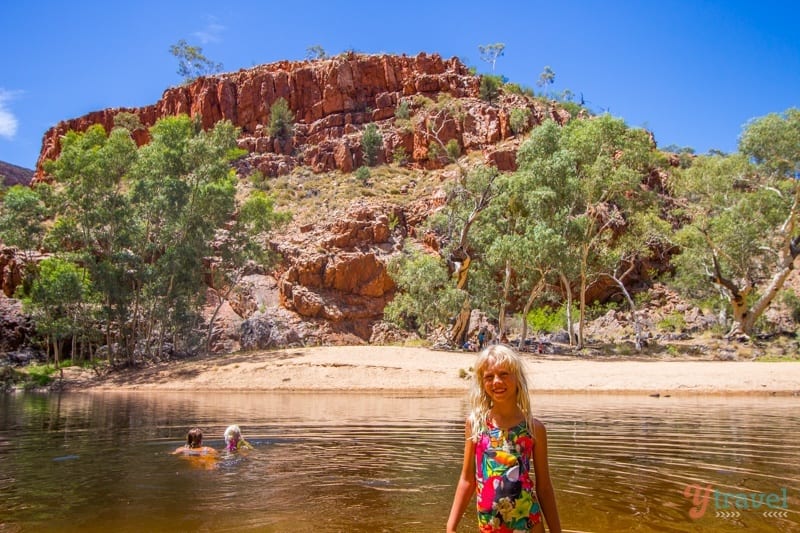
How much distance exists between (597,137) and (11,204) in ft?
115

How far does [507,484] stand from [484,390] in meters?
0.59

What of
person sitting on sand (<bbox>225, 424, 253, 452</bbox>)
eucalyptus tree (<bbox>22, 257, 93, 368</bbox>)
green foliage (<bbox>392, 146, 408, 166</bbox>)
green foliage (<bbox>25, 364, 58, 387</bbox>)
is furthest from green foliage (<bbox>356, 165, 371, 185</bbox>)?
person sitting on sand (<bbox>225, 424, 253, 452</bbox>)

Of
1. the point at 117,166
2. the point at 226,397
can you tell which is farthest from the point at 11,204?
the point at 226,397

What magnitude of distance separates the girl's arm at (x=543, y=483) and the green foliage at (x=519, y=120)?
6916 centimetres

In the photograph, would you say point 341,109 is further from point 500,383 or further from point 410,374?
point 500,383

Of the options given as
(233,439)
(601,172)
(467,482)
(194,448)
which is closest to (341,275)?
(601,172)

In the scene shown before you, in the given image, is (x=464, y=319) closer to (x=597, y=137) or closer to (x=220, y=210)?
(x=597, y=137)

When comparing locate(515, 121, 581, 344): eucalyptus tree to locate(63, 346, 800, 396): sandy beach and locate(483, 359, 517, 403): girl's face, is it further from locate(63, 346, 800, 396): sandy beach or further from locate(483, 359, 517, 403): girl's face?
locate(483, 359, 517, 403): girl's face

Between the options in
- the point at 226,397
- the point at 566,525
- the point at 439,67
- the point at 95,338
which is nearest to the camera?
the point at 566,525

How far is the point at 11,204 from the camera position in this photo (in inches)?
1373

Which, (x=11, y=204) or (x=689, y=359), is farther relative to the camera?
(x=11, y=204)

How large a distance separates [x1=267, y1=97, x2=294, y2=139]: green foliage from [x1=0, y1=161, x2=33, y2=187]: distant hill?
215 ft

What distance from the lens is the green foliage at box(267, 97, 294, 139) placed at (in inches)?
3337

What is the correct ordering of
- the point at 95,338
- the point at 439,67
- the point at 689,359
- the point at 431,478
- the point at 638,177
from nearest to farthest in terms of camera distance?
the point at 431,478, the point at 689,359, the point at 638,177, the point at 95,338, the point at 439,67
